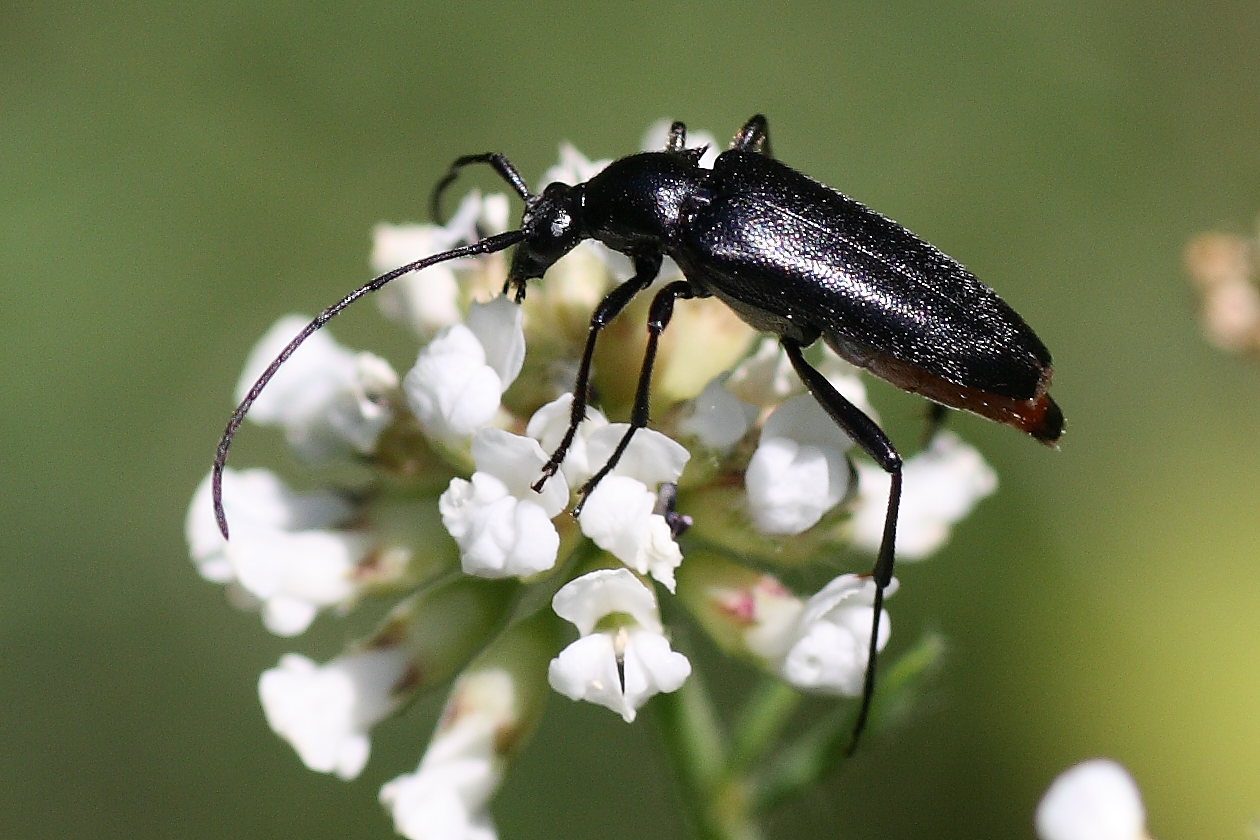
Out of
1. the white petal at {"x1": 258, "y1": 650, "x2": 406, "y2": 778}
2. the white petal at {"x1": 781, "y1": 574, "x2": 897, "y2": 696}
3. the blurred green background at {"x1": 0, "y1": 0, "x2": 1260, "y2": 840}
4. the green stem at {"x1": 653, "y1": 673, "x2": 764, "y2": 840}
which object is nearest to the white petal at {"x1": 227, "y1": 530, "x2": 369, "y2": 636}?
the white petal at {"x1": 258, "y1": 650, "x2": 406, "y2": 778}

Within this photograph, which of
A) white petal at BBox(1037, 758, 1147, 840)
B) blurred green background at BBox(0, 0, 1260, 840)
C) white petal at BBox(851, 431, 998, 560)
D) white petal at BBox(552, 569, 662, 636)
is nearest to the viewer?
white petal at BBox(1037, 758, 1147, 840)

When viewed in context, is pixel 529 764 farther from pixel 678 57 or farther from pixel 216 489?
pixel 678 57

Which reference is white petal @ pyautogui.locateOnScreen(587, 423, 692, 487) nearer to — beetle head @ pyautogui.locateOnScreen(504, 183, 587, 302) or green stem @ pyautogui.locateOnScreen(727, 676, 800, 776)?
beetle head @ pyautogui.locateOnScreen(504, 183, 587, 302)

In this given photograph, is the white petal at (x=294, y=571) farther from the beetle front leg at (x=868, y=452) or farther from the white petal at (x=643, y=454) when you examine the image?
the beetle front leg at (x=868, y=452)

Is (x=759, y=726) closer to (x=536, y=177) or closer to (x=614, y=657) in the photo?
(x=614, y=657)

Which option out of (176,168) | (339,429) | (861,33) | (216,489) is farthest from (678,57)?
(216,489)

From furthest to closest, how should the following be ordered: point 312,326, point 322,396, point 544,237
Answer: point 322,396 < point 544,237 < point 312,326

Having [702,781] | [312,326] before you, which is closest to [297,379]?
[312,326]
